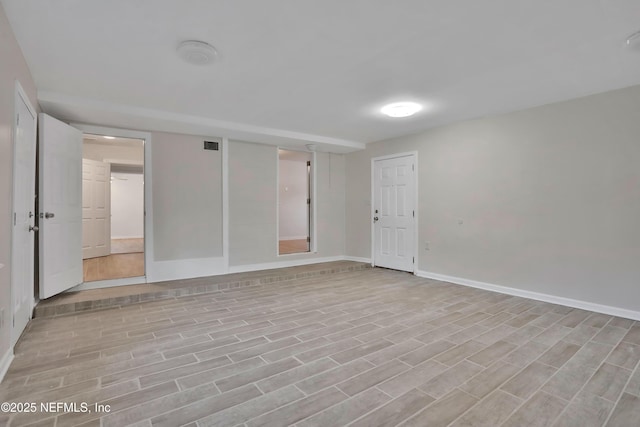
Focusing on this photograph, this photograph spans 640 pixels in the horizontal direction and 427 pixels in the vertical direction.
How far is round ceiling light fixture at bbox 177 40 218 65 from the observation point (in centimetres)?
244

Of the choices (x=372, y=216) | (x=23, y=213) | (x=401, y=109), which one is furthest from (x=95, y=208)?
(x=401, y=109)

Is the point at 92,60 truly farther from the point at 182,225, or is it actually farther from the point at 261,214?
the point at 261,214

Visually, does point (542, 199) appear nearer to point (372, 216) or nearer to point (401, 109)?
point (401, 109)

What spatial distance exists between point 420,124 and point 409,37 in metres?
2.56

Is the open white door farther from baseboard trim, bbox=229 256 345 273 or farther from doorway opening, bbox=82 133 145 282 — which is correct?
baseboard trim, bbox=229 256 345 273

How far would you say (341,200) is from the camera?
672 centimetres

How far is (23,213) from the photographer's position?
275 cm

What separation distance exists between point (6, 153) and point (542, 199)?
5.21 m

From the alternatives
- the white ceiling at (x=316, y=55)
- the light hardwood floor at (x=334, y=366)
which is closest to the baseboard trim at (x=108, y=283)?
the light hardwood floor at (x=334, y=366)

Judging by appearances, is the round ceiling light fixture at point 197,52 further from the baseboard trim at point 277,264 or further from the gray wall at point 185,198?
the baseboard trim at point 277,264

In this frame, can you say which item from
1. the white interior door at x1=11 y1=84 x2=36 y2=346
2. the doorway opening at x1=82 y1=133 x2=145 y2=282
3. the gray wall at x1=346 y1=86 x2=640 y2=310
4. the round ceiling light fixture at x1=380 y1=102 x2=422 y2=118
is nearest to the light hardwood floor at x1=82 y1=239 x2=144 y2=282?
the doorway opening at x1=82 y1=133 x2=145 y2=282

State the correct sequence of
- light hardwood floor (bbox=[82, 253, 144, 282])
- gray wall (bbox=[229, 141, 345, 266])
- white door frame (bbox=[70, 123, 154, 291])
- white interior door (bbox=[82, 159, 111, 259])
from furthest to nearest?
white interior door (bbox=[82, 159, 111, 259]) → gray wall (bbox=[229, 141, 345, 266]) → light hardwood floor (bbox=[82, 253, 144, 282]) → white door frame (bbox=[70, 123, 154, 291])

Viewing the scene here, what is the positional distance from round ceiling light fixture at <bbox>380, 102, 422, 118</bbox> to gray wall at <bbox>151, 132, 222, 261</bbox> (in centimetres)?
280

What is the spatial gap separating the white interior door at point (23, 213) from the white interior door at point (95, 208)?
369 cm
